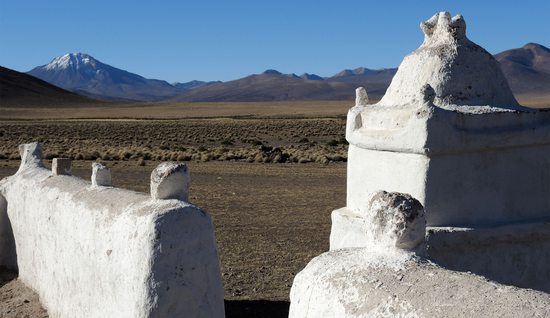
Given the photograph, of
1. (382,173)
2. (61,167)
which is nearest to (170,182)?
(382,173)

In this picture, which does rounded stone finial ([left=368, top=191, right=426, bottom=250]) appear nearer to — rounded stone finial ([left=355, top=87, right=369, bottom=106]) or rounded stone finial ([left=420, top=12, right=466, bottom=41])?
rounded stone finial ([left=420, top=12, right=466, bottom=41])

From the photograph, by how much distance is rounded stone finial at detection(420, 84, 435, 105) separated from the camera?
5223mm

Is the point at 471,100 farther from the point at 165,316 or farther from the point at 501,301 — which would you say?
the point at 501,301

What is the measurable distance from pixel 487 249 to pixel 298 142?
3731 centimetres

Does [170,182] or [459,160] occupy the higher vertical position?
[459,160]

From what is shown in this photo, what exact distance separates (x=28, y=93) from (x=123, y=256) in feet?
418

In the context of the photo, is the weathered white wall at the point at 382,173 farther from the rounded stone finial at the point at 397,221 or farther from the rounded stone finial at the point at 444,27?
the rounded stone finial at the point at 397,221

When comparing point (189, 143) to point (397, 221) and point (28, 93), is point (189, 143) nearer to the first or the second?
point (397, 221)

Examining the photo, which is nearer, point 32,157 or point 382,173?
point 382,173

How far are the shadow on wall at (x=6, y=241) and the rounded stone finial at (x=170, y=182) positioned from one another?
156 inches

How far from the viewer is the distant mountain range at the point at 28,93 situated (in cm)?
11888

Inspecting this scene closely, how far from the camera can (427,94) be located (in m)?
5.23

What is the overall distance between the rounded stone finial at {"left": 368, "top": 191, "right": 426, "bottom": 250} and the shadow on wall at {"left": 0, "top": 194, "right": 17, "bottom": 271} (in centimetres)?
656

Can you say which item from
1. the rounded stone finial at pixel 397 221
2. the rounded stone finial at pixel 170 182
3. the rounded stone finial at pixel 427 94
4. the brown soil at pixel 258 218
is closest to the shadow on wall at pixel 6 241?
the brown soil at pixel 258 218
